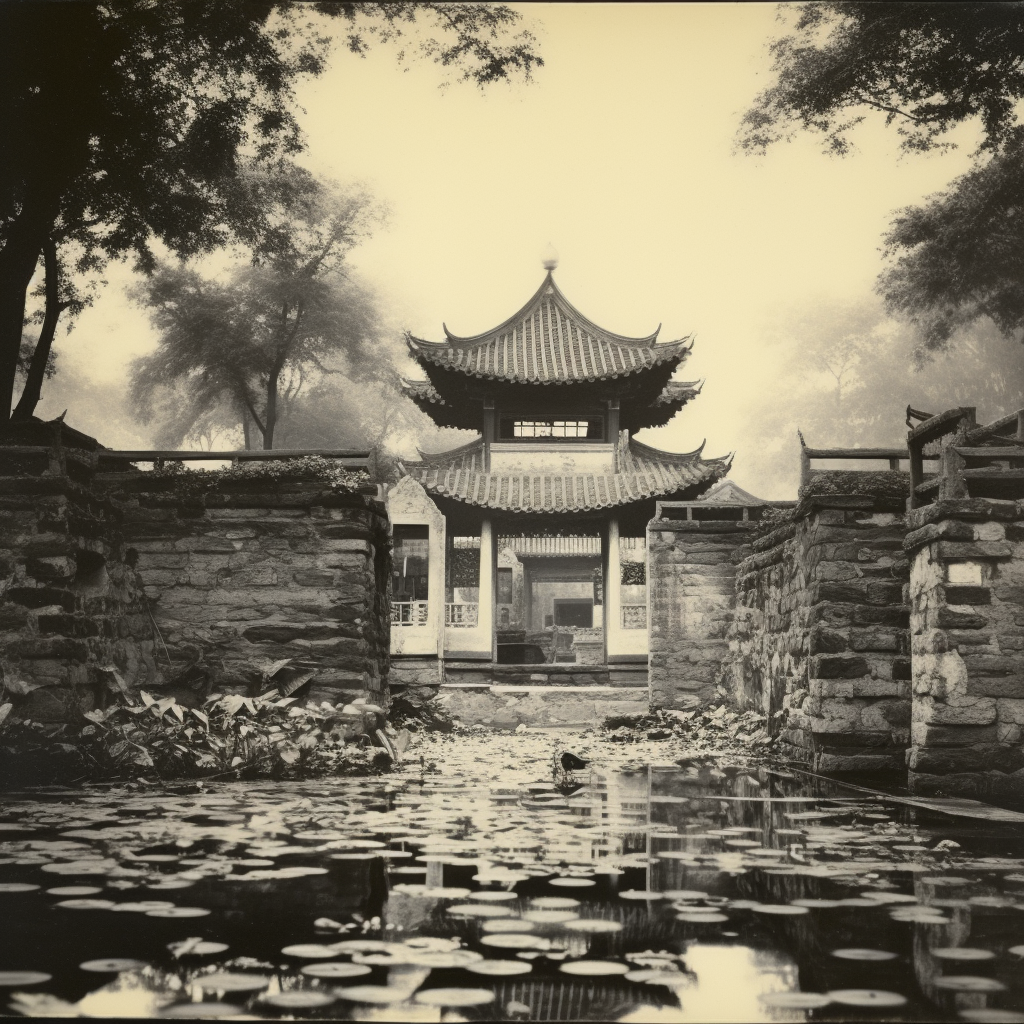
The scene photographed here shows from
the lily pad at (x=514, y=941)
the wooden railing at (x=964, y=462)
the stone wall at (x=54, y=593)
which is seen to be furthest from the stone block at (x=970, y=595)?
the stone wall at (x=54, y=593)

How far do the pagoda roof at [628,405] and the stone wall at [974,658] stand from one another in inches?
496

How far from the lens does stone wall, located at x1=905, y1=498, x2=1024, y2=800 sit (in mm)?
5633

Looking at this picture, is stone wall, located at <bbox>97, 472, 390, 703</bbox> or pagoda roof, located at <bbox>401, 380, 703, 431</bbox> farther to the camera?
pagoda roof, located at <bbox>401, 380, 703, 431</bbox>

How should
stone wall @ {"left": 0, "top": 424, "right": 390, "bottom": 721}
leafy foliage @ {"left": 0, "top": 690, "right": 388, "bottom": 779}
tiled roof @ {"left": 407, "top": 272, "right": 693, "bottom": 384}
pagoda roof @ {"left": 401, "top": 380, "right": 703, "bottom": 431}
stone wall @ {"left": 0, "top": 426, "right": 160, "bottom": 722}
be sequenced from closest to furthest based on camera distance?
1. leafy foliage @ {"left": 0, "top": 690, "right": 388, "bottom": 779}
2. stone wall @ {"left": 0, "top": 426, "right": 160, "bottom": 722}
3. stone wall @ {"left": 0, "top": 424, "right": 390, "bottom": 721}
4. tiled roof @ {"left": 407, "top": 272, "right": 693, "bottom": 384}
5. pagoda roof @ {"left": 401, "top": 380, "right": 703, "bottom": 431}

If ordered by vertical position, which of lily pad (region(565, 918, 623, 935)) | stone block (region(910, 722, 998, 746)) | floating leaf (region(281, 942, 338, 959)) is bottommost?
lily pad (region(565, 918, 623, 935))

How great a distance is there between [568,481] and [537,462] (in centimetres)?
68

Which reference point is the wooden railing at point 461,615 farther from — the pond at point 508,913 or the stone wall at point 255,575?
the pond at point 508,913

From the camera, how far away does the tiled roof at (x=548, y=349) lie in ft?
56.3

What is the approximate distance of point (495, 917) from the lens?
267 cm

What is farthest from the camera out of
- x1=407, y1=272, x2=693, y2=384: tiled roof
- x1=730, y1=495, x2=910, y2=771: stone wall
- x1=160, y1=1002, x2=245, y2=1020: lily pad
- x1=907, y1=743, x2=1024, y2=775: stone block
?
x1=407, y1=272, x2=693, y2=384: tiled roof

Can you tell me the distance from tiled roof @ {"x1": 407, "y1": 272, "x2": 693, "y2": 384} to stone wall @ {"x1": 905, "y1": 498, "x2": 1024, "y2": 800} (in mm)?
11377

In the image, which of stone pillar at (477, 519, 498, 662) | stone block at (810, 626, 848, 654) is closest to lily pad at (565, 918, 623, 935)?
stone block at (810, 626, 848, 654)

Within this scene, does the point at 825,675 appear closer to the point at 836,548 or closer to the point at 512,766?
the point at 836,548

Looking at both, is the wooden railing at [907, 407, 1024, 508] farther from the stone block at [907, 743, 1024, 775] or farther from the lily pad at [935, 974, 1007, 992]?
the lily pad at [935, 974, 1007, 992]
